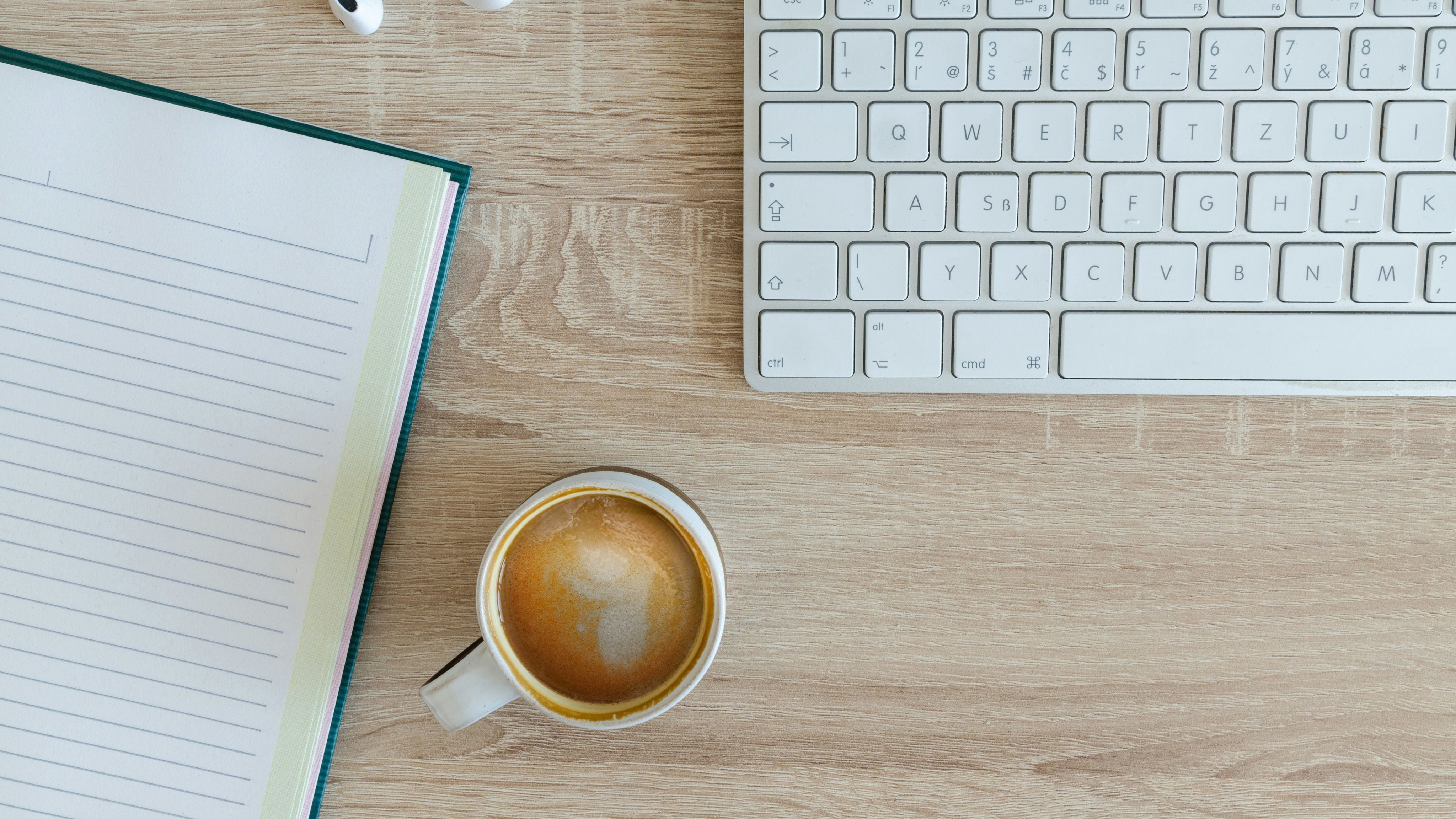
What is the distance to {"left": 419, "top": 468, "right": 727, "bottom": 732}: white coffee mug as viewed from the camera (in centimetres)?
42

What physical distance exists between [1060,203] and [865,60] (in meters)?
0.12

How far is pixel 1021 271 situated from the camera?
0.44 m

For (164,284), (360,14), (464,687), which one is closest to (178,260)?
(164,284)

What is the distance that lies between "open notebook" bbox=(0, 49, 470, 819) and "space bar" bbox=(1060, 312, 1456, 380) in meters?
0.35

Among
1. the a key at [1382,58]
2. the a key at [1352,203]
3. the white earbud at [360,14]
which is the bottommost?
the a key at [1352,203]

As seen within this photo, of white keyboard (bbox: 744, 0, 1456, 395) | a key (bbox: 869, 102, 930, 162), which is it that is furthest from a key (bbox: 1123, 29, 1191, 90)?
a key (bbox: 869, 102, 930, 162)

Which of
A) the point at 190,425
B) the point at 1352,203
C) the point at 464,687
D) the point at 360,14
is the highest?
the point at 360,14

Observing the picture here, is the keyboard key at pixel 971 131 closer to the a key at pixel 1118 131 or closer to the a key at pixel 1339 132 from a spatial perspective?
the a key at pixel 1118 131

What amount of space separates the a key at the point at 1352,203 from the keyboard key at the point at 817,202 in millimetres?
227

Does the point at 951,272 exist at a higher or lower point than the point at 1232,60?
lower

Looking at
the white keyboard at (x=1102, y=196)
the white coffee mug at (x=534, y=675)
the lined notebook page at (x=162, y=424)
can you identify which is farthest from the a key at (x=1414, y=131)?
the lined notebook page at (x=162, y=424)

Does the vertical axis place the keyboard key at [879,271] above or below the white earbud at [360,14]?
below

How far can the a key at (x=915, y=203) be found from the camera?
440mm

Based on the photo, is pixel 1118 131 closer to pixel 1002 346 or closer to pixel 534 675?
pixel 1002 346
